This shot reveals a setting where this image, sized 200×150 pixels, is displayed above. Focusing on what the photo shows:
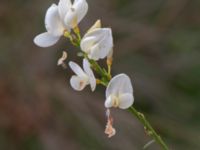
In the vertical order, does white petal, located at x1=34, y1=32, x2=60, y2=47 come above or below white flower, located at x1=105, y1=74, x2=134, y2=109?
above

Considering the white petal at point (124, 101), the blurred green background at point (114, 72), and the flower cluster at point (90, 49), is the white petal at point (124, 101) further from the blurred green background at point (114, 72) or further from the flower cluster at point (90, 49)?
the blurred green background at point (114, 72)

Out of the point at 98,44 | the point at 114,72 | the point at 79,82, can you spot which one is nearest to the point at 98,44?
the point at 98,44

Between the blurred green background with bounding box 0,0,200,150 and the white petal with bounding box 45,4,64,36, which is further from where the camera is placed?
the blurred green background with bounding box 0,0,200,150

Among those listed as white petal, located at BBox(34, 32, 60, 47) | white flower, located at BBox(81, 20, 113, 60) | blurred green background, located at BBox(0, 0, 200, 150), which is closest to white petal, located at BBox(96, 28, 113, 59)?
white flower, located at BBox(81, 20, 113, 60)

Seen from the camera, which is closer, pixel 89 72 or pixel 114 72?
pixel 89 72

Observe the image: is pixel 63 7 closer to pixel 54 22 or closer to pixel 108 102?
pixel 54 22

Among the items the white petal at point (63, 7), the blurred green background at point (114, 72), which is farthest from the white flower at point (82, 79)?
the blurred green background at point (114, 72)

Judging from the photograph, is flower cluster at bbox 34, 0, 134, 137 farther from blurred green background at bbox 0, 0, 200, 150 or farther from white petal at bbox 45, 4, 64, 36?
blurred green background at bbox 0, 0, 200, 150

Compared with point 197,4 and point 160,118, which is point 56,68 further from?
point 197,4
